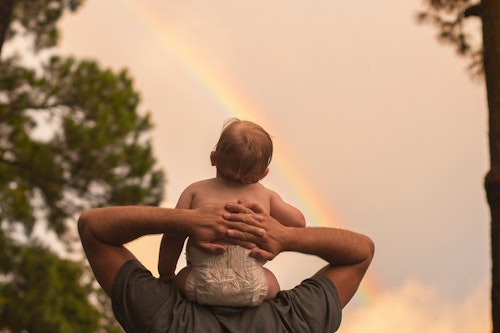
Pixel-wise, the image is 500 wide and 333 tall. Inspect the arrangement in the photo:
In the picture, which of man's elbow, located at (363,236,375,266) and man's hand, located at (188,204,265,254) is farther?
man's elbow, located at (363,236,375,266)

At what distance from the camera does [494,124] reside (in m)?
5.04

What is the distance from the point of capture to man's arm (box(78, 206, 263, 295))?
2377 millimetres

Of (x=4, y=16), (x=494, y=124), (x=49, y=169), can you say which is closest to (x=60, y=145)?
(x=49, y=169)

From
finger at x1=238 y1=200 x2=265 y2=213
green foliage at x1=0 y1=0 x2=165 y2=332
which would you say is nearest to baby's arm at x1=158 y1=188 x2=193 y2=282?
finger at x1=238 y1=200 x2=265 y2=213

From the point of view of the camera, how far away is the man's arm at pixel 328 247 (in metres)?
2.42

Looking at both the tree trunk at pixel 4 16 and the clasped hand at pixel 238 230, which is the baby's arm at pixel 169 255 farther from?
the tree trunk at pixel 4 16

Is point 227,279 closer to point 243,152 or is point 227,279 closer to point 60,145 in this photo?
point 243,152

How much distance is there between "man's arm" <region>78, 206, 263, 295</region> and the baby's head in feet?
0.44

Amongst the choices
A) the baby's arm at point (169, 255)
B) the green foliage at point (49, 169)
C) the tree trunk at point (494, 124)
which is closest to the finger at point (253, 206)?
the baby's arm at point (169, 255)

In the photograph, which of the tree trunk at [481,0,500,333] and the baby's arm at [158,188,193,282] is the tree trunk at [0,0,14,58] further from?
the baby's arm at [158,188,193,282]

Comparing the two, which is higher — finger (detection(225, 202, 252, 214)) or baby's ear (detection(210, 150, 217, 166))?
baby's ear (detection(210, 150, 217, 166))

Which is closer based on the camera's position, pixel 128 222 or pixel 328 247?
pixel 128 222

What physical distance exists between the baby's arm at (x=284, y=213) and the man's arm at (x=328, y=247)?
60 millimetres

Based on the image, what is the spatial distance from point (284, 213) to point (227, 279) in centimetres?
34
